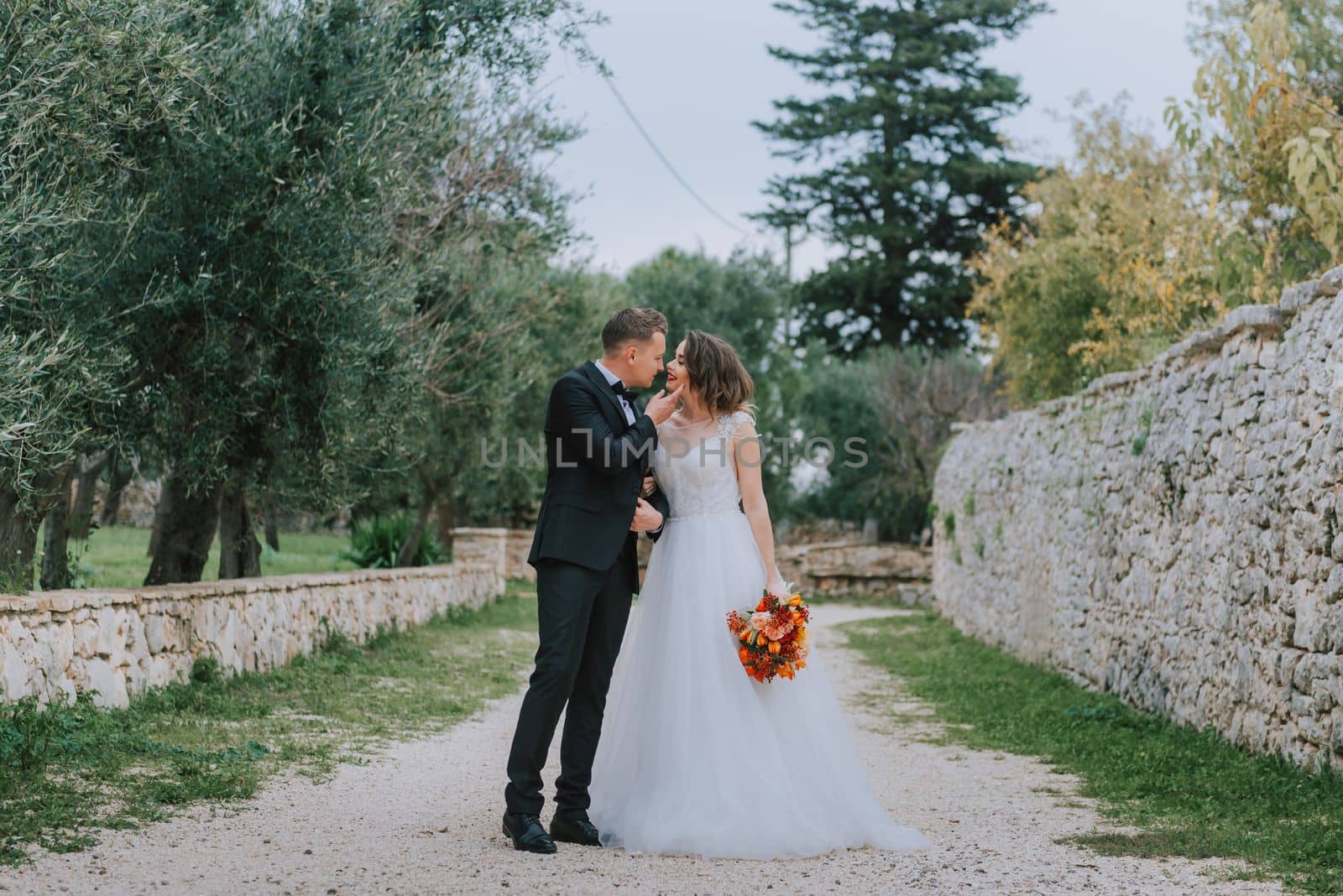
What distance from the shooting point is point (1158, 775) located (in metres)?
6.58

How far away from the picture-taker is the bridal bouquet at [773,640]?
4.97m

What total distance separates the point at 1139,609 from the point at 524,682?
5292 millimetres

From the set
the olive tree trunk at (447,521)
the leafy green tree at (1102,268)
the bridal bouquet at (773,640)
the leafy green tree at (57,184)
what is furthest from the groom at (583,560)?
the olive tree trunk at (447,521)

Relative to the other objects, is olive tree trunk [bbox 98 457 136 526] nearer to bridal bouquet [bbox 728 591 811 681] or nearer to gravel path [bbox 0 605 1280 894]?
gravel path [bbox 0 605 1280 894]

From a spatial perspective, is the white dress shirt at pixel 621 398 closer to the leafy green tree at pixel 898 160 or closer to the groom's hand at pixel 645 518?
the groom's hand at pixel 645 518

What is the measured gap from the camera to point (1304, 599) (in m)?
6.23

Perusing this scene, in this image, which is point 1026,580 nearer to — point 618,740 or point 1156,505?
point 1156,505

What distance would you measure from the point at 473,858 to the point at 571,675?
2.48 ft

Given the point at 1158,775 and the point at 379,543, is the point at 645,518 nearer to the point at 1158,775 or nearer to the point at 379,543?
the point at 1158,775

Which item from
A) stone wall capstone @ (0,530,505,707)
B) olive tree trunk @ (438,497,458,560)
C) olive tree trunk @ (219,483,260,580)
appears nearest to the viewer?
stone wall capstone @ (0,530,505,707)

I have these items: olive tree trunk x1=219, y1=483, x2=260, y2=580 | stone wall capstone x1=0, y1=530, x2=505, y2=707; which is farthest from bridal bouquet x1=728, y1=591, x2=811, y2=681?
olive tree trunk x1=219, y1=483, x2=260, y2=580

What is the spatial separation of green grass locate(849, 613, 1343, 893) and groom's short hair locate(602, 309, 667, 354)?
2.76 m

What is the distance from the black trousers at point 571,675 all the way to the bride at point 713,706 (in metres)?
0.20

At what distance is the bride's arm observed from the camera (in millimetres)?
5191
